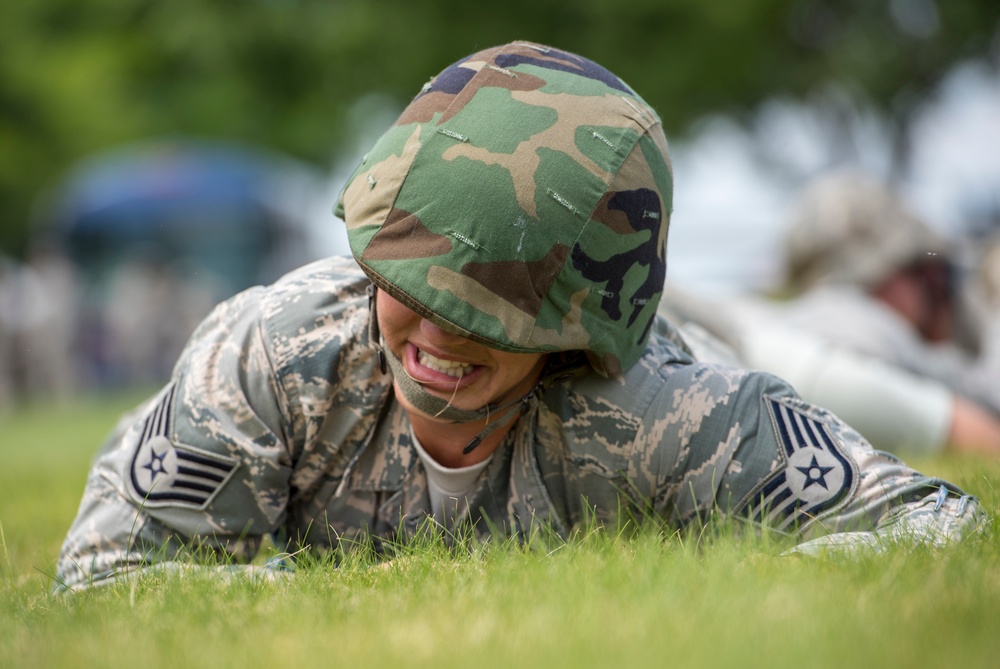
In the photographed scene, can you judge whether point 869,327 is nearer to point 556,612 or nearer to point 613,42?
point 556,612

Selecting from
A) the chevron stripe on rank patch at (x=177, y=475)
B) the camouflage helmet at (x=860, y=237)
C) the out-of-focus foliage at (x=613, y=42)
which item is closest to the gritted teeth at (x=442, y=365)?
the chevron stripe on rank patch at (x=177, y=475)

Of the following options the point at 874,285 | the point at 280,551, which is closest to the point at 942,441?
the point at 874,285

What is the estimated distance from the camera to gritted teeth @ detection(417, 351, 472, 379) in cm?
293

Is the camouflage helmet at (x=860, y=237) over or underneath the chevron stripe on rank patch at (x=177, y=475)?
over

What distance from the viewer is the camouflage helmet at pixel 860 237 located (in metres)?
6.78

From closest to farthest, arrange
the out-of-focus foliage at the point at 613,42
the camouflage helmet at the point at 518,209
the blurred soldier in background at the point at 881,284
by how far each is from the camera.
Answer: the camouflage helmet at the point at 518,209 < the blurred soldier in background at the point at 881,284 < the out-of-focus foliage at the point at 613,42

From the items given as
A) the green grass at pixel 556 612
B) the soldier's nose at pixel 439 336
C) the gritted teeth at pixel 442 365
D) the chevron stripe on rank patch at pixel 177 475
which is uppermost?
the soldier's nose at pixel 439 336

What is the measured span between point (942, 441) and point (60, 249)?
20431 millimetres

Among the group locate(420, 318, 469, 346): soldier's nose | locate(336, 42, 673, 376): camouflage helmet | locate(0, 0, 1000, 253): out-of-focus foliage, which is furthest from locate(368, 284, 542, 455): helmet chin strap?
locate(0, 0, 1000, 253): out-of-focus foliage

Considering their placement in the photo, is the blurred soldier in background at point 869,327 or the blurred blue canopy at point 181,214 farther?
the blurred blue canopy at point 181,214

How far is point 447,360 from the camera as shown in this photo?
2.93m

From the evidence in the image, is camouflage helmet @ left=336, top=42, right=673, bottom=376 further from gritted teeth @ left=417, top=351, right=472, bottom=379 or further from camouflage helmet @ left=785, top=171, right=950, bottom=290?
camouflage helmet @ left=785, top=171, right=950, bottom=290

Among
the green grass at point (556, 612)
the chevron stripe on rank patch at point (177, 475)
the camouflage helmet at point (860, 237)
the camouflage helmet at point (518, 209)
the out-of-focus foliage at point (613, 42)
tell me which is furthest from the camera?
the out-of-focus foliage at point (613, 42)

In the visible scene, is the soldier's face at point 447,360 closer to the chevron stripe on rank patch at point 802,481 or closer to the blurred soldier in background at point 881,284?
the chevron stripe on rank patch at point 802,481
